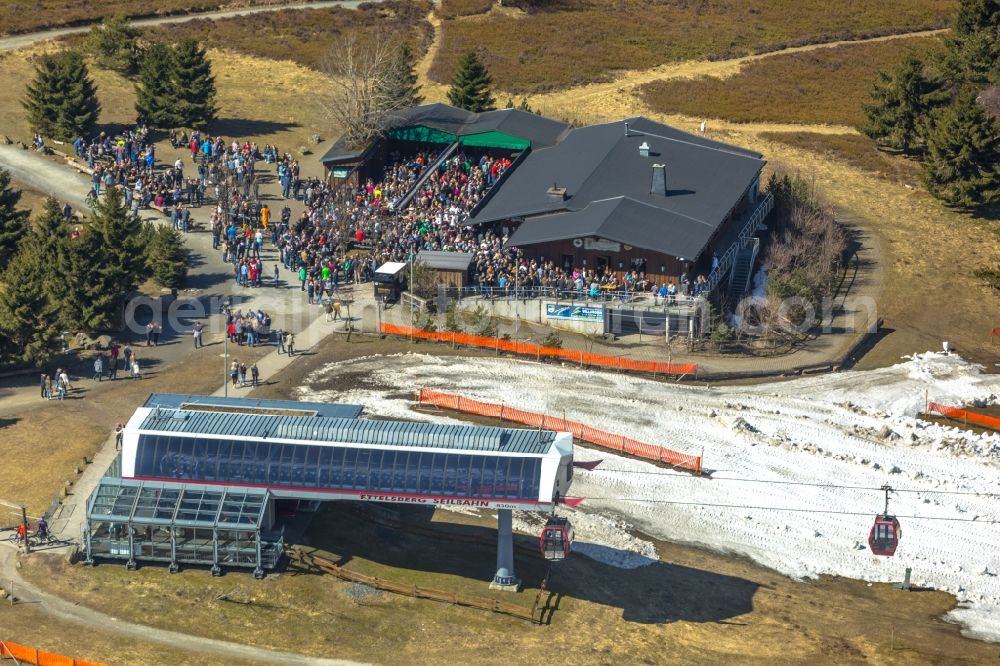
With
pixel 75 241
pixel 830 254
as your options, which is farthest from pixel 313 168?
pixel 830 254

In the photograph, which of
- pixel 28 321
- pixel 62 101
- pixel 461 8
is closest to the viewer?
pixel 28 321

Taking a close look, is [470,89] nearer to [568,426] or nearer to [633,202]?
[633,202]

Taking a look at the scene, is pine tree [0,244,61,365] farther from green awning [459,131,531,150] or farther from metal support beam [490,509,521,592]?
green awning [459,131,531,150]

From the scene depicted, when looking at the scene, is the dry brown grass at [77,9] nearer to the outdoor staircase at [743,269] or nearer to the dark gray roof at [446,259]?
the dark gray roof at [446,259]

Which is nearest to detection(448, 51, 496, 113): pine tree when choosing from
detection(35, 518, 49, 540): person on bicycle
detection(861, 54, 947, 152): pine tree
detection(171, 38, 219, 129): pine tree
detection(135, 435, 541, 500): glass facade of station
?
detection(171, 38, 219, 129): pine tree

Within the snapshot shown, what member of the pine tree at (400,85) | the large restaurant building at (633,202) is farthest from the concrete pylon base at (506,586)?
the pine tree at (400,85)

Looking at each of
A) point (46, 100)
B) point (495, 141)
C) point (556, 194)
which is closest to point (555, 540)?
point (556, 194)

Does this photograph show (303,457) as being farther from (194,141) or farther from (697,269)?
(194,141)
